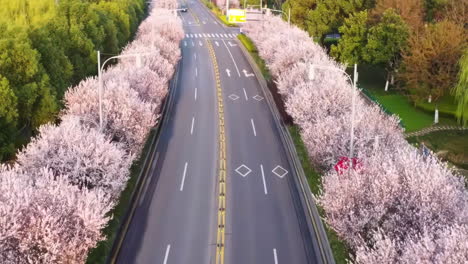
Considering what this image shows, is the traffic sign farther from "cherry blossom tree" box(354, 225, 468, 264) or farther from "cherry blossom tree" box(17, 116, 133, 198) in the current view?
"cherry blossom tree" box(354, 225, 468, 264)

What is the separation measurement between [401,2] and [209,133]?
36.8 metres

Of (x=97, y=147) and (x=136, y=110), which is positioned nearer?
(x=97, y=147)

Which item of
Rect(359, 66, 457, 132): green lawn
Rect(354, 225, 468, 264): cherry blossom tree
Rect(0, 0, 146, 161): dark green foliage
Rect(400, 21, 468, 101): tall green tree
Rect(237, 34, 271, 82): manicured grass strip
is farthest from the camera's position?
Rect(237, 34, 271, 82): manicured grass strip

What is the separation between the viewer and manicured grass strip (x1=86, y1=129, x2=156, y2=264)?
26.2 metres

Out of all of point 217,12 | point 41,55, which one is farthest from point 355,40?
point 217,12

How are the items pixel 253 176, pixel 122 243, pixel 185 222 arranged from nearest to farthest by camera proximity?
pixel 122 243 → pixel 185 222 → pixel 253 176

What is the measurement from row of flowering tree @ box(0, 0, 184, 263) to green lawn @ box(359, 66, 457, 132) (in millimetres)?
26028

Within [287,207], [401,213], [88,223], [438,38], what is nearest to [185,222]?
[287,207]

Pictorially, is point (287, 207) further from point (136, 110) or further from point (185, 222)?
point (136, 110)

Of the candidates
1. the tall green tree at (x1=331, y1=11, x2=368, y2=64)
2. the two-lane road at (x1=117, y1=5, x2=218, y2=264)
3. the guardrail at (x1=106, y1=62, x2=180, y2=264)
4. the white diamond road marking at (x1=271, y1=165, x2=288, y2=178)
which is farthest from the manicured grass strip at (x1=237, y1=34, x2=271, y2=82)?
the white diamond road marking at (x1=271, y1=165, x2=288, y2=178)

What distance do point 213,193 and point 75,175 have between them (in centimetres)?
1058

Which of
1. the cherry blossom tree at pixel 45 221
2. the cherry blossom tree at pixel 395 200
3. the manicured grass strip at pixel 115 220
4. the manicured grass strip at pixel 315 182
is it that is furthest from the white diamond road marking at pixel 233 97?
the cherry blossom tree at pixel 45 221

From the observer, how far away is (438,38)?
51938 mm

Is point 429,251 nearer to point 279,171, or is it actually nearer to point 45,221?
point 45,221
